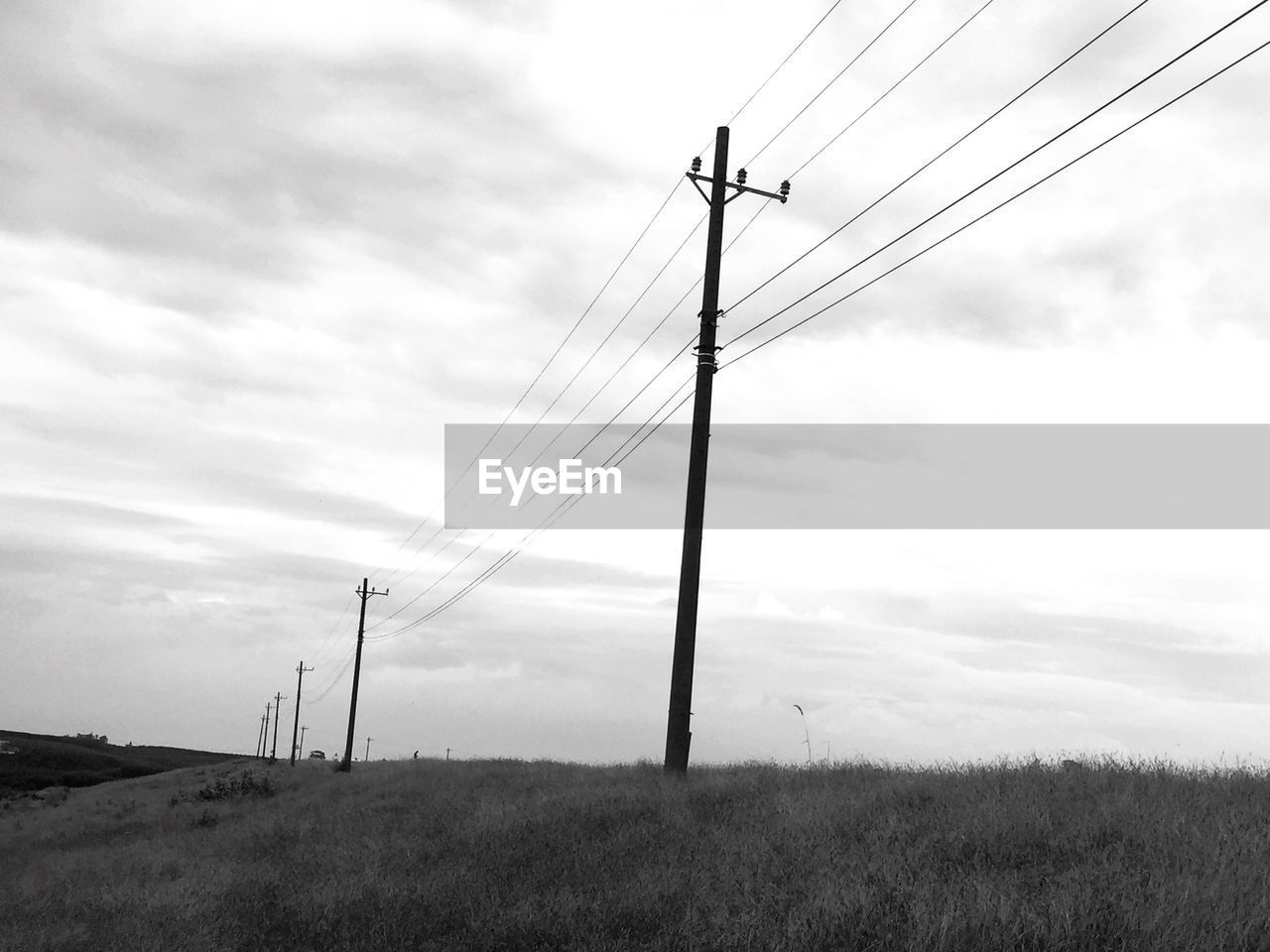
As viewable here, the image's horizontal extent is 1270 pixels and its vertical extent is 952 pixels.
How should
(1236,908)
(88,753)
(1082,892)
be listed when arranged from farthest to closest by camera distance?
(88,753), (1082,892), (1236,908)

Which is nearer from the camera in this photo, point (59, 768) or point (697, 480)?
point (697, 480)

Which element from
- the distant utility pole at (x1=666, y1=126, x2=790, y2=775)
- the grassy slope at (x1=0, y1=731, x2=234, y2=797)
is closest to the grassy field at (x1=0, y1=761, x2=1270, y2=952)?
the distant utility pole at (x1=666, y1=126, x2=790, y2=775)

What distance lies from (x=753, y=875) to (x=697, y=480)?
7.81 metres

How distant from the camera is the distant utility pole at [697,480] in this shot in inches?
600

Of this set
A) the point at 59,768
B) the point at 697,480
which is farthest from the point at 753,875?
the point at 59,768

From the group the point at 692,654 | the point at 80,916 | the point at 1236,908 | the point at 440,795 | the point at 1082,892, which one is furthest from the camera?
the point at 440,795

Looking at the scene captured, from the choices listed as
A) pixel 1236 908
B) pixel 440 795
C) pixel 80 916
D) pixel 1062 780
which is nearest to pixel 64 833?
pixel 440 795

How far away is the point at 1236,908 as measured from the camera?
6.24 meters

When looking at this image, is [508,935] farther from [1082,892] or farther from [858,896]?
[1082,892]

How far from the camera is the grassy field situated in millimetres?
6730

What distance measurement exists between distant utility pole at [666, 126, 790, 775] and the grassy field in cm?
91

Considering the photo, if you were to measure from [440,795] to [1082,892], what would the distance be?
1570 cm

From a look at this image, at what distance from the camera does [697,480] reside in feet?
52.3

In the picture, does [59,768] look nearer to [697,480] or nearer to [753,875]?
[697,480]
